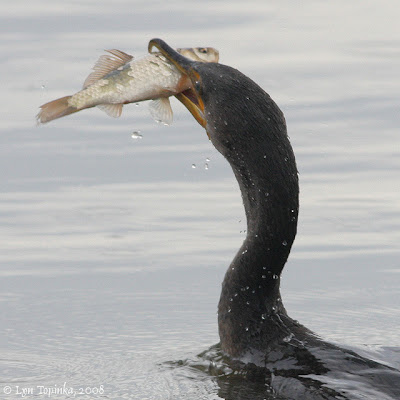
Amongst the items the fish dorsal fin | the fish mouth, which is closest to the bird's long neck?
the fish mouth

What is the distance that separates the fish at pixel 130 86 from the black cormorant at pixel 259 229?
0.19 m

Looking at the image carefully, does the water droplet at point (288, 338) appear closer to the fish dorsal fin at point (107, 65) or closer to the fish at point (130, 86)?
the fish at point (130, 86)

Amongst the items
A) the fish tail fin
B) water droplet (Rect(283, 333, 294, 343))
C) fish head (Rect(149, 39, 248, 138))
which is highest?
fish head (Rect(149, 39, 248, 138))

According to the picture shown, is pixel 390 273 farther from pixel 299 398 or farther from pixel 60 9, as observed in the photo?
pixel 60 9

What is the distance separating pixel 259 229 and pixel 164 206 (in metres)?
2.90

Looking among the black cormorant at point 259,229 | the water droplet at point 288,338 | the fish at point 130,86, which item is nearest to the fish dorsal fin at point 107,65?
the fish at point 130,86

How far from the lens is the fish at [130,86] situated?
8.04m

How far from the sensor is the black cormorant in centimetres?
739

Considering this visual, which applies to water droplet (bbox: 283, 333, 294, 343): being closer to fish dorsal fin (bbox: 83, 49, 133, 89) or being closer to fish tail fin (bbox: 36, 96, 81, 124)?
fish tail fin (bbox: 36, 96, 81, 124)

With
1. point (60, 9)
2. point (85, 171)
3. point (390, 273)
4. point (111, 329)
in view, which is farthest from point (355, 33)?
point (111, 329)

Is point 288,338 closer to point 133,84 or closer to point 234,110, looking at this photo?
point 234,110

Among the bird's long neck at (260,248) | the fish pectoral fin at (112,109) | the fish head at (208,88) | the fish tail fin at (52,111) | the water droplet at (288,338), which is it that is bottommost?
the water droplet at (288,338)

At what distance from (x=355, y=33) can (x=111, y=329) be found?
21.8ft

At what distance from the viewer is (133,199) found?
10625 millimetres
